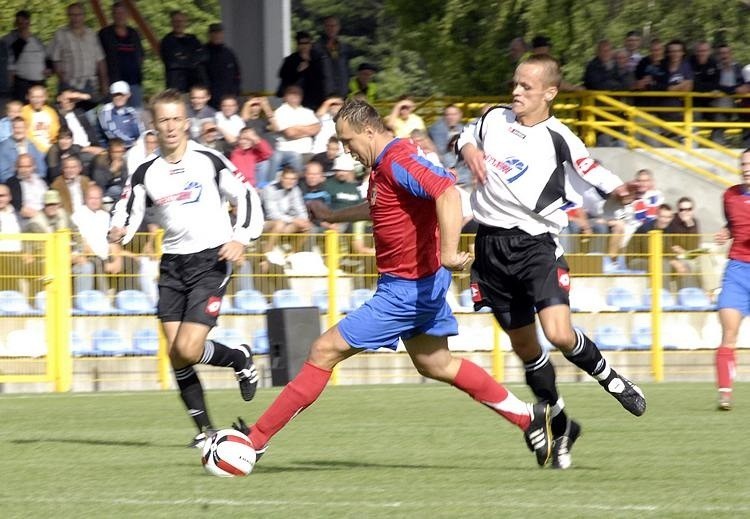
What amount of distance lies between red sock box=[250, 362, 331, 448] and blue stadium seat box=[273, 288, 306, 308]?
8.39 meters

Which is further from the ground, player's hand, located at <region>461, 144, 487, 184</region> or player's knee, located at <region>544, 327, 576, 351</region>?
player's hand, located at <region>461, 144, 487, 184</region>

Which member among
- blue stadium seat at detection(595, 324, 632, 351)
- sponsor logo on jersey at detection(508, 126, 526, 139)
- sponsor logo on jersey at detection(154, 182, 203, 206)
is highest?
sponsor logo on jersey at detection(508, 126, 526, 139)

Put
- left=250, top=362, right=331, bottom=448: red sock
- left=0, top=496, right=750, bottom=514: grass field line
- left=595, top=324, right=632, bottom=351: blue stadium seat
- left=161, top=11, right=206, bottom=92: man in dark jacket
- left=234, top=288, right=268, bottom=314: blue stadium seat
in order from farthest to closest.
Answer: left=161, top=11, right=206, bottom=92: man in dark jacket < left=595, top=324, right=632, bottom=351: blue stadium seat < left=234, top=288, right=268, bottom=314: blue stadium seat < left=250, top=362, right=331, bottom=448: red sock < left=0, top=496, right=750, bottom=514: grass field line

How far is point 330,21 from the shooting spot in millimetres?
21000

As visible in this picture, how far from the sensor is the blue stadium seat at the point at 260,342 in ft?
52.2

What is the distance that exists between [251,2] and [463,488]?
1712cm

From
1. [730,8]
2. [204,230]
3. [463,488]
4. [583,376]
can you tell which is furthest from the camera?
[730,8]

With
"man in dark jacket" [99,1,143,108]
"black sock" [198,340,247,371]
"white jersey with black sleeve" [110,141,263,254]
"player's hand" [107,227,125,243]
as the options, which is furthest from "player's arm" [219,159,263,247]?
"man in dark jacket" [99,1,143,108]

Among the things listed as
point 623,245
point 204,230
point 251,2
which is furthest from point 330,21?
point 204,230

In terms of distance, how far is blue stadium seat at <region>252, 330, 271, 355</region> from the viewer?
15.9m

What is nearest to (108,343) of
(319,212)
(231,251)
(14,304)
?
(14,304)

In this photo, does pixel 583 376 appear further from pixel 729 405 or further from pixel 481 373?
pixel 481 373

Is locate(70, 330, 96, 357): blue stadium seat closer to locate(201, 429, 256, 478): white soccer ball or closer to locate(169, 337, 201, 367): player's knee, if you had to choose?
locate(169, 337, 201, 367): player's knee

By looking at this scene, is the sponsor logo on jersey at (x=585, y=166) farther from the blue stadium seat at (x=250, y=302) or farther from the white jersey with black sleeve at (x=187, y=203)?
the blue stadium seat at (x=250, y=302)
